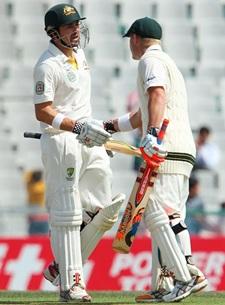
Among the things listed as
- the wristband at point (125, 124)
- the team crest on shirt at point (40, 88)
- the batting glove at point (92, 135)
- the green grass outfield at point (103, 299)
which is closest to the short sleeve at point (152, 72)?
the batting glove at point (92, 135)

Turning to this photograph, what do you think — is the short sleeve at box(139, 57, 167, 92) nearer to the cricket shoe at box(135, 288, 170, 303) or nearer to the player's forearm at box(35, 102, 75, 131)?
the player's forearm at box(35, 102, 75, 131)

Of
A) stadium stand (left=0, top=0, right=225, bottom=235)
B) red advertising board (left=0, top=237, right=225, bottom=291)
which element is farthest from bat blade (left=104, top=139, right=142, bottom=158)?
stadium stand (left=0, top=0, right=225, bottom=235)

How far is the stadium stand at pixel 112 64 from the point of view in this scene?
14.5 meters

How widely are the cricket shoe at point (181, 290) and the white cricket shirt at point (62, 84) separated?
4.11 ft

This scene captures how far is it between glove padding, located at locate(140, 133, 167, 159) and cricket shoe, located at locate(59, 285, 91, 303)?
1.06 m

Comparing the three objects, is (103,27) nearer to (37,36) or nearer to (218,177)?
(37,36)

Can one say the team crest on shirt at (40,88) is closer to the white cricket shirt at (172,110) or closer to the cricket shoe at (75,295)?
the white cricket shirt at (172,110)

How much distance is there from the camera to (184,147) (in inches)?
302

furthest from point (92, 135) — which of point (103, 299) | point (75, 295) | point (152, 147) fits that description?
point (103, 299)

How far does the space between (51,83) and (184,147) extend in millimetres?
922

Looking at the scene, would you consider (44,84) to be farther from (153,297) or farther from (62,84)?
(153,297)

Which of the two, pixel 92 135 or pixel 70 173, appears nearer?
pixel 92 135

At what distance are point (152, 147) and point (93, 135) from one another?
0.40 meters

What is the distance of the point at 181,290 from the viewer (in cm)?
754
